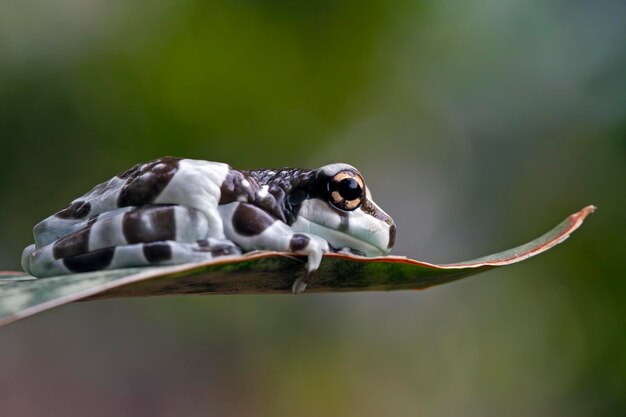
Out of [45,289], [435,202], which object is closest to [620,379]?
[435,202]

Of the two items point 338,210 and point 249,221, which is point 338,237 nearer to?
point 338,210

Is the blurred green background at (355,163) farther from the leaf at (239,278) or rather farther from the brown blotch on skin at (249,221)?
the leaf at (239,278)

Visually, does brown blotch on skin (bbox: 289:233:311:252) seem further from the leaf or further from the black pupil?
the black pupil

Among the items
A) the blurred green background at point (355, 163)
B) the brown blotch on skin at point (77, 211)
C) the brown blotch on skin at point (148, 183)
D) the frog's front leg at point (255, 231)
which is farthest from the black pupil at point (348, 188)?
the blurred green background at point (355, 163)

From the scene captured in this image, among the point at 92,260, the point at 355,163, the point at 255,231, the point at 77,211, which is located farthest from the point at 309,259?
the point at 355,163

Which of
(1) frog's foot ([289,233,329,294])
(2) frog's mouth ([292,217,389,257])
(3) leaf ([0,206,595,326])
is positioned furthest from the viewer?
(2) frog's mouth ([292,217,389,257])

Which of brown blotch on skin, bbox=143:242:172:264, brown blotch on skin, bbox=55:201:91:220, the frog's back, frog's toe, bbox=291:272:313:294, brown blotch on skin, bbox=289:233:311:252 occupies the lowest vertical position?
frog's toe, bbox=291:272:313:294

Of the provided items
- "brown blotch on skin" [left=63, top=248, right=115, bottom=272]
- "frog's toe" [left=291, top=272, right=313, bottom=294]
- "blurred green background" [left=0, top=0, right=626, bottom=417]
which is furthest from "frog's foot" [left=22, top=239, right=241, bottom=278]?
"blurred green background" [left=0, top=0, right=626, bottom=417]
